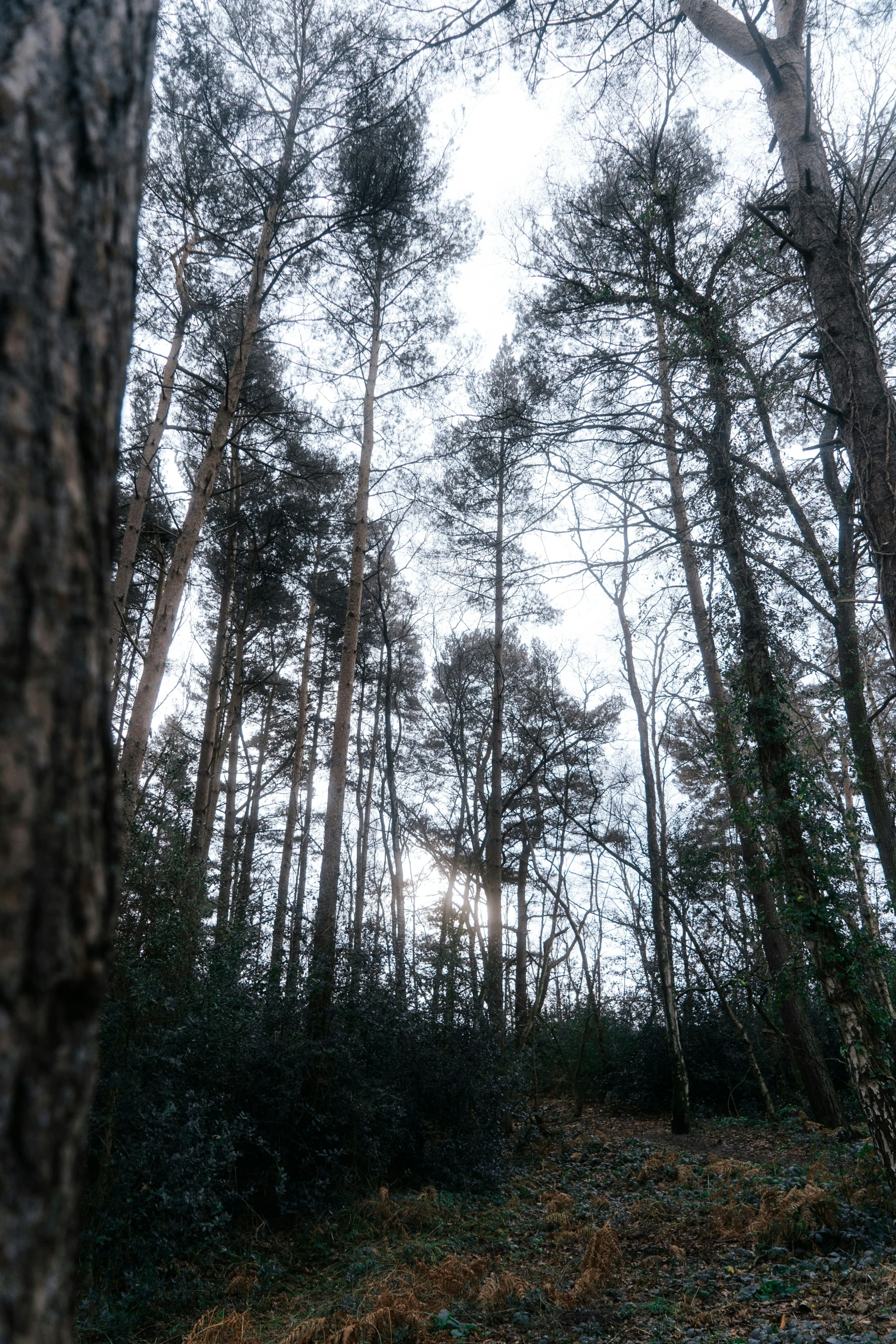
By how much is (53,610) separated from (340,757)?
8449 mm

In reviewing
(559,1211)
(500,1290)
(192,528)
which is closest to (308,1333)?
(500,1290)

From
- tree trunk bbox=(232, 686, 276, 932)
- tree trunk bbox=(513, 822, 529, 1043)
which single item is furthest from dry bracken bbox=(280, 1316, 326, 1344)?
tree trunk bbox=(232, 686, 276, 932)

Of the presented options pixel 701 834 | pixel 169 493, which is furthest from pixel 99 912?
pixel 701 834

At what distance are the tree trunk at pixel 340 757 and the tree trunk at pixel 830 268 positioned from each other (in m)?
5.60

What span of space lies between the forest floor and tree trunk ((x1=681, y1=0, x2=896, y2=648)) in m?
3.79

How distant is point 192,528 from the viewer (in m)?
7.68

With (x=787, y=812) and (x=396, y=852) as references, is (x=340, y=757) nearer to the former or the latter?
(x=396, y=852)

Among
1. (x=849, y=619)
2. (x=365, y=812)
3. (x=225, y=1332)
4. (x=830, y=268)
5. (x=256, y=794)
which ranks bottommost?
(x=225, y=1332)

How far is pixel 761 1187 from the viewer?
250 inches

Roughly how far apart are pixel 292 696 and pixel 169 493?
9462 millimetres

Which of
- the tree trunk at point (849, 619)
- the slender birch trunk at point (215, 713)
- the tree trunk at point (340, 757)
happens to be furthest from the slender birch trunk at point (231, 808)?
the tree trunk at point (849, 619)

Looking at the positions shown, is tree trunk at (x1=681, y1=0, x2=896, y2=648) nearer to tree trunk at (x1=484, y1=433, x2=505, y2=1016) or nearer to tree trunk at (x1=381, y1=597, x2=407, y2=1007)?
tree trunk at (x1=484, y1=433, x2=505, y2=1016)

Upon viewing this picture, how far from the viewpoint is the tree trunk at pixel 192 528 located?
718cm

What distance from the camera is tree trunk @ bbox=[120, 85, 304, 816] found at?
7.18 m
